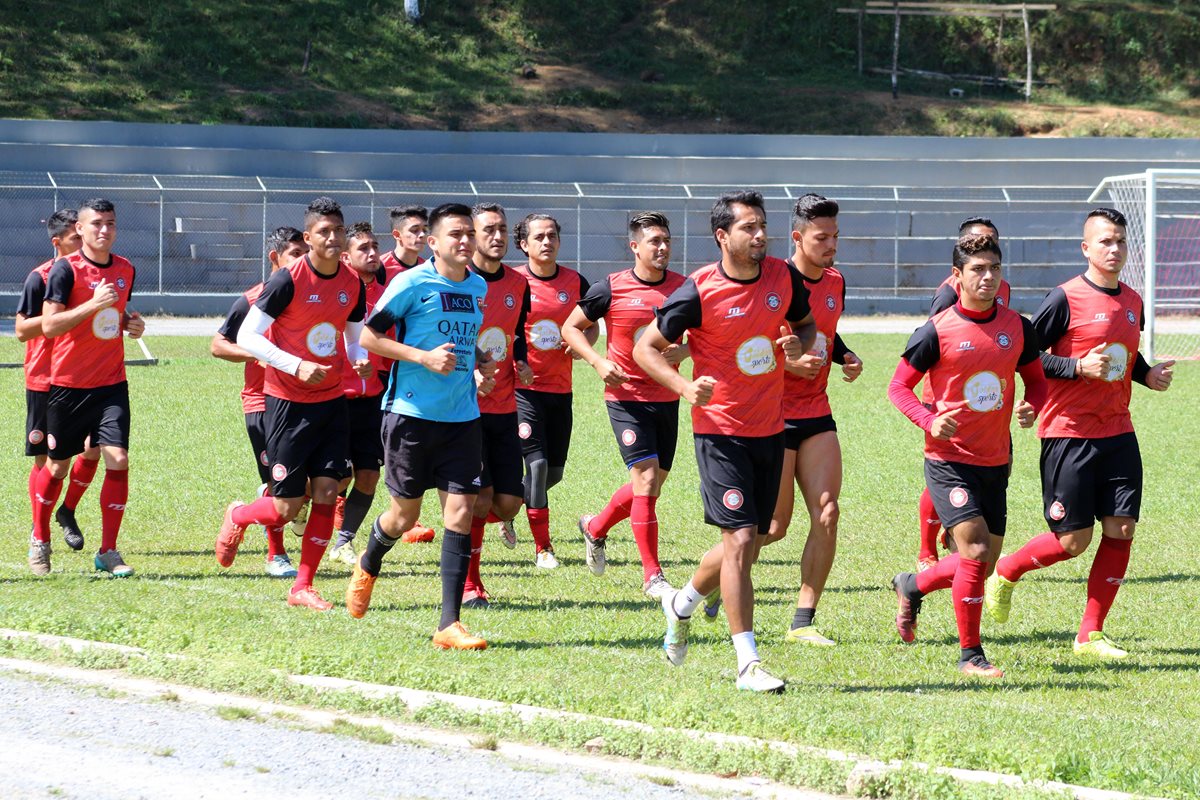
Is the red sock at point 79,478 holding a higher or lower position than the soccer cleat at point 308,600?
higher

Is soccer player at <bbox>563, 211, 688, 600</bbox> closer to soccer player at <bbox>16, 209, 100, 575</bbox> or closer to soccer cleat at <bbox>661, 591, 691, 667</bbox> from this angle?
soccer cleat at <bbox>661, 591, 691, 667</bbox>

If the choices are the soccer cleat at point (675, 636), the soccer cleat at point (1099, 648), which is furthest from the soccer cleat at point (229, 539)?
the soccer cleat at point (1099, 648)

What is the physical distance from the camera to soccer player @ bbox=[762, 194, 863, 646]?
7.38m

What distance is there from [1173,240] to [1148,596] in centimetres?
2869

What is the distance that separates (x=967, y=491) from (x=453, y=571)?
2529 millimetres

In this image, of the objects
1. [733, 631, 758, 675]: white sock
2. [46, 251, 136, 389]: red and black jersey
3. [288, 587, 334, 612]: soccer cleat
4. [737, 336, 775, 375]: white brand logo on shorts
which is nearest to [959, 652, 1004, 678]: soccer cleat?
[733, 631, 758, 675]: white sock

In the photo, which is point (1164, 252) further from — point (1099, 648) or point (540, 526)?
point (1099, 648)

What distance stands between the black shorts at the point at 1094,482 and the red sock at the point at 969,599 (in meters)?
0.60

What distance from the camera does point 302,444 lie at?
26.7 feet

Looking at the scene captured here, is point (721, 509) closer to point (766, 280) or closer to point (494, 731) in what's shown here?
point (766, 280)

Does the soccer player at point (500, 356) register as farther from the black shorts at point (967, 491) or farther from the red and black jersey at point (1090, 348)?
the red and black jersey at point (1090, 348)

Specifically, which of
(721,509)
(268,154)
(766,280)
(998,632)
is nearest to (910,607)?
(998,632)

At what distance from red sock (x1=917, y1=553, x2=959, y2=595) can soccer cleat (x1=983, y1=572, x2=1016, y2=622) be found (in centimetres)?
33

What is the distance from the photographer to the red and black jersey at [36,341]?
28.9 ft
